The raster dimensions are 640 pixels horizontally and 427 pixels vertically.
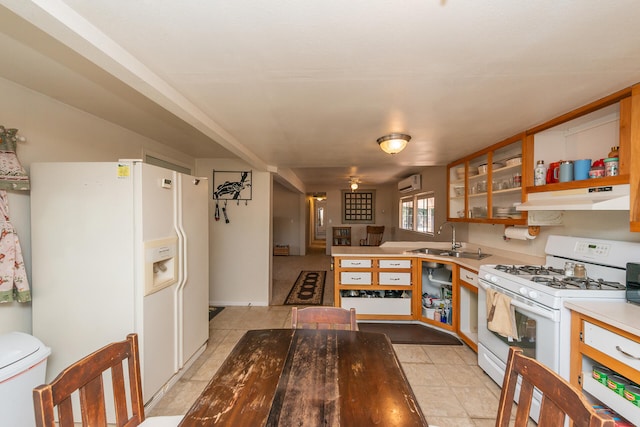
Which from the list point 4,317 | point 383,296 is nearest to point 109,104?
point 4,317

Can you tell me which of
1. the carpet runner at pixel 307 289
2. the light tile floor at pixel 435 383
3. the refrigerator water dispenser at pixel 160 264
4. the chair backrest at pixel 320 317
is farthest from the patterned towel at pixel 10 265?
the carpet runner at pixel 307 289

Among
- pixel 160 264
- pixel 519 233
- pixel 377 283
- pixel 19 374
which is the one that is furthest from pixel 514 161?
pixel 19 374

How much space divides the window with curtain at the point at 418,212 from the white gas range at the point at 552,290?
2731 millimetres

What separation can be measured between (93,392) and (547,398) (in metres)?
1.52

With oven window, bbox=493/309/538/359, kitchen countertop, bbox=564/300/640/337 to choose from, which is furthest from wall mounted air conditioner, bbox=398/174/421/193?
kitchen countertop, bbox=564/300/640/337

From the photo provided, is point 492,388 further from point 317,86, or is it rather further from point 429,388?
point 317,86

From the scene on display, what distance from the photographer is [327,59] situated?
127 cm

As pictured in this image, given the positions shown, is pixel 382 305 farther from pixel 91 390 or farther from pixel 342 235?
pixel 342 235

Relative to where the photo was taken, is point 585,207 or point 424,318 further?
point 424,318

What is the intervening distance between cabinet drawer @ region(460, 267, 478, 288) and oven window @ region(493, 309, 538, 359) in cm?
56

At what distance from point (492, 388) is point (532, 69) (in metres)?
2.28

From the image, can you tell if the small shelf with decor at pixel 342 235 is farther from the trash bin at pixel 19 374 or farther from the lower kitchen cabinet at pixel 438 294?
the trash bin at pixel 19 374

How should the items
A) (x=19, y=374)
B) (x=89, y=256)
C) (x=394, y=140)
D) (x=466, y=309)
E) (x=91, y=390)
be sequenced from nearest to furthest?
1. (x=91, y=390)
2. (x=19, y=374)
3. (x=89, y=256)
4. (x=394, y=140)
5. (x=466, y=309)

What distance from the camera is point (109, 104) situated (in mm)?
2023
